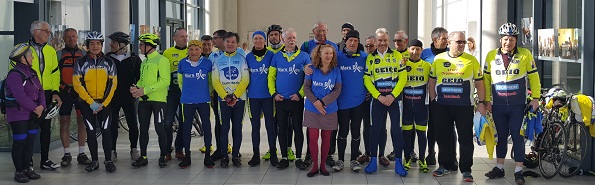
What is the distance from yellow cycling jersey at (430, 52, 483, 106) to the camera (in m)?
6.89

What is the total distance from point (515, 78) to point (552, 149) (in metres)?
0.84

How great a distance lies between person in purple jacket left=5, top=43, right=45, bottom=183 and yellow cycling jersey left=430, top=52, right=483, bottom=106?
3.74 m

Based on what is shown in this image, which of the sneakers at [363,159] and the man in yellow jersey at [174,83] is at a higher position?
the man in yellow jersey at [174,83]

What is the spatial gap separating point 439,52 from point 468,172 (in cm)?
128

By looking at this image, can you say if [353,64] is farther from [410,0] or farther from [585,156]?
[410,0]

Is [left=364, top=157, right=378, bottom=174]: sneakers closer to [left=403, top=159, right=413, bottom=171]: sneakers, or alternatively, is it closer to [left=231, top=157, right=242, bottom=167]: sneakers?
[left=403, top=159, right=413, bottom=171]: sneakers

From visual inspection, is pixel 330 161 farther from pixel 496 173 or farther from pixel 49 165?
pixel 49 165

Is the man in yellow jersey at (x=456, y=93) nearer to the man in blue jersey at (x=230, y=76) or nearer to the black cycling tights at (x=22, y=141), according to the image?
the man in blue jersey at (x=230, y=76)

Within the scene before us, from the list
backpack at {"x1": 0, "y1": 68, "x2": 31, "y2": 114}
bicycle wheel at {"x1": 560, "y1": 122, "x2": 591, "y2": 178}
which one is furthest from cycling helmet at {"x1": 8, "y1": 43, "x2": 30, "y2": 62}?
bicycle wheel at {"x1": 560, "y1": 122, "x2": 591, "y2": 178}

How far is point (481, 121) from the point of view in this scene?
738 cm

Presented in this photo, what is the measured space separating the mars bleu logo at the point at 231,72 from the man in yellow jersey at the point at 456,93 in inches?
76.6

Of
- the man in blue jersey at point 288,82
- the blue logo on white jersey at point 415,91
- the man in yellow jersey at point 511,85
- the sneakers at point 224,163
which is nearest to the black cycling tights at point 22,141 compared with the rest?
the sneakers at point 224,163

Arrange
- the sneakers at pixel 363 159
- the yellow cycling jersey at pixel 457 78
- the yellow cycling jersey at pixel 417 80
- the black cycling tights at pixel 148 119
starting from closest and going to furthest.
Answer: the yellow cycling jersey at pixel 457 78, the yellow cycling jersey at pixel 417 80, the black cycling tights at pixel 148 119, the sneakers at pixel 363 159

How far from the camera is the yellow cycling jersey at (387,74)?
722 centimetres
